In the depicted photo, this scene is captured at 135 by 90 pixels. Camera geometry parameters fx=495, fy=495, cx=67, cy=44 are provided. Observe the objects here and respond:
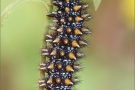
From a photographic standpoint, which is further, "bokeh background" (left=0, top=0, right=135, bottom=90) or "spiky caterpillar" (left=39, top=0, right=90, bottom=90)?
"bokeh background" (left=0, top=0, right=135, bottom=90)
